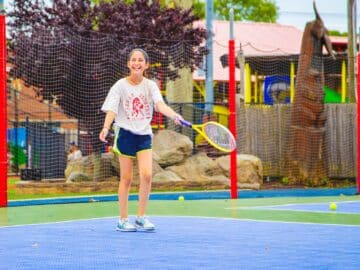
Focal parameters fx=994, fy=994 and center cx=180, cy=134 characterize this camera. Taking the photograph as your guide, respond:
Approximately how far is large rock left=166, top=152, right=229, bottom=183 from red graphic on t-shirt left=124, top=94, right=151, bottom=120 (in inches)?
390

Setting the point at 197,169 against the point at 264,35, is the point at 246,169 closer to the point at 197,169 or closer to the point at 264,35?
the point at 197,169

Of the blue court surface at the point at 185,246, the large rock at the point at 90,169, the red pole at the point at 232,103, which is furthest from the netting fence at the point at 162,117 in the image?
the blue court surface at the point at 185,246

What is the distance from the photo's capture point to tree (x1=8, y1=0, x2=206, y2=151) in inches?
778

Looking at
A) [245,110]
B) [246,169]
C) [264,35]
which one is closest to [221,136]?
[246,169]

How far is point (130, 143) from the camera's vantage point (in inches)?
Answer: 416

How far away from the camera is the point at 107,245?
359 inches

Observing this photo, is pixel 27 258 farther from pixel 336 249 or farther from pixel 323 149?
pixel 323 149

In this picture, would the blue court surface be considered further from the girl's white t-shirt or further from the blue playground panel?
the blue playground panel

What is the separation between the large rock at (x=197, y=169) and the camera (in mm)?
20547

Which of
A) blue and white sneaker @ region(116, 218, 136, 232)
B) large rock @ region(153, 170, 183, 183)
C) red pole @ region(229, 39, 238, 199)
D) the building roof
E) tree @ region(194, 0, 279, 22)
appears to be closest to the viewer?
blue and white sneaker @ region(116, 218, 136, 232)

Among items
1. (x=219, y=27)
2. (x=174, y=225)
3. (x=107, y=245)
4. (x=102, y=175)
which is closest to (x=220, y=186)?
(x=102, y=175)

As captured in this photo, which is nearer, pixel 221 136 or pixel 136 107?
pixel 136 107

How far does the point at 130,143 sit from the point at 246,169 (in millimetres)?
10416

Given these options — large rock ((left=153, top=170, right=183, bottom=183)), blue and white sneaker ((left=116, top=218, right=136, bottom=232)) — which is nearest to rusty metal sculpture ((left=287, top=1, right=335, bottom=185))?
large rock ((left=153, top=170, right=183, bottom=183))
